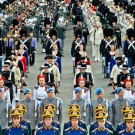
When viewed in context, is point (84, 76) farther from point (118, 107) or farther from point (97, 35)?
point (97, 35)

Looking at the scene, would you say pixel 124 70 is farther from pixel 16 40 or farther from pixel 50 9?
pixel 50 9

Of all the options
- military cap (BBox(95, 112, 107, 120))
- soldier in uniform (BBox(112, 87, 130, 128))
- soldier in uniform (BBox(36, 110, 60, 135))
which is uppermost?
military cap (BBox(95, 112, 107, 120))

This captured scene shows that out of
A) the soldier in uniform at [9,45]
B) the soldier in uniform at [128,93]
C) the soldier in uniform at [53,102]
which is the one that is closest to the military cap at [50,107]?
the soldier in uniform at [53,102]

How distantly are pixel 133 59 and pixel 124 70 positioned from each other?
5.63 metres

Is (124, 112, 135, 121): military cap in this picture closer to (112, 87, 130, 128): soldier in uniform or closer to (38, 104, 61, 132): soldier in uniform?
(38, 104, 61, 132): soldier in uniform

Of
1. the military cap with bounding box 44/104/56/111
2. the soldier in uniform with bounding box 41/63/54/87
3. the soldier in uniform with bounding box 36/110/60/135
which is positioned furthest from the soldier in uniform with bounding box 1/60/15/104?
the soldier in uniform with bounding box 36/110/60/135

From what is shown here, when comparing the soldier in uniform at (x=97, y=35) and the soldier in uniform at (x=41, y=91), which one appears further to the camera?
the soldier in uniform at (x=97, y=35)

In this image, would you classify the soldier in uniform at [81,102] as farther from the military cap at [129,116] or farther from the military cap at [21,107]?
the military cap at [129,116]

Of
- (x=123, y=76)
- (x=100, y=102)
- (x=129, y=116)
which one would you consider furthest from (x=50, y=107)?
(x=123, y=76)

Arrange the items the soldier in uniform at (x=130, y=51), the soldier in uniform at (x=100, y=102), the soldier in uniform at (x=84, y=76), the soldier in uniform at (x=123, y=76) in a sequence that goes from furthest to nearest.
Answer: the soldier in uniform at (x=130, y=51) < the soldier in uniform at (x=123, y=76) < the soldier in uniform at (x=84, y=76) < the soldier in uniform at (x=100, y=102)

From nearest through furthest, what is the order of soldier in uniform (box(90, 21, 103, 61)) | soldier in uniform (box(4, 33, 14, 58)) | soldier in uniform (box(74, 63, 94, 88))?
soldier in uniform (box(74, 63, 94, 88)), soldier in uniform (box(4, 33, 14, 58)), soldier in uniform (box(90, 21, 103, 61))

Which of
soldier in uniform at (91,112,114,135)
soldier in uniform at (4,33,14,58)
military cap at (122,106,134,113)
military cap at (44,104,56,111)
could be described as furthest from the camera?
soldier in uniform at (4,33,14,58)

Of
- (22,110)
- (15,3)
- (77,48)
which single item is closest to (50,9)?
(15,3)

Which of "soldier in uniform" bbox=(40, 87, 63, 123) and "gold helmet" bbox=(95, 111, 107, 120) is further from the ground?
"gold helmet" bbox=(95, 111, 107, 120)
